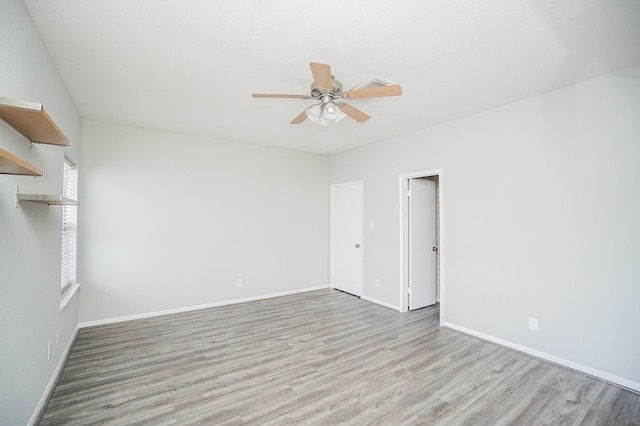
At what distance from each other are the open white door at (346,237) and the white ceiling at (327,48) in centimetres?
233

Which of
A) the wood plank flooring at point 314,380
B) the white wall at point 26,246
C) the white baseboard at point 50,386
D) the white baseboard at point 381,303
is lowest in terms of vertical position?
the wood plank flooring at point 314,380

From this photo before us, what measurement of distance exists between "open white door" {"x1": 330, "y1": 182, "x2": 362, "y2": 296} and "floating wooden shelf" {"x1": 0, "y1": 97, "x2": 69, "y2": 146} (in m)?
4.26

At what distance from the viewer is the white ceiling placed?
1.80 m

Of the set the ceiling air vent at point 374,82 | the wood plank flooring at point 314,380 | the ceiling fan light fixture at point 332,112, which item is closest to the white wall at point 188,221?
the wood plank flooring at point 314,380

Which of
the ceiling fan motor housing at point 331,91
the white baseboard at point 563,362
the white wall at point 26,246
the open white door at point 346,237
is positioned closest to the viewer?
the white wall at point 26,246

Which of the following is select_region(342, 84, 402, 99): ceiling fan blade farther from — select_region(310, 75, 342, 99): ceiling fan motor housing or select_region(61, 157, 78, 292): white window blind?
select_region(61, 157, 78, 292): white window blind

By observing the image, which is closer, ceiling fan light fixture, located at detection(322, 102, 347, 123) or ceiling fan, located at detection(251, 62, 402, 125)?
ceiling fan, located at detection(251, 62, 402, 125)

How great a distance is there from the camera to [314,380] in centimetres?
254

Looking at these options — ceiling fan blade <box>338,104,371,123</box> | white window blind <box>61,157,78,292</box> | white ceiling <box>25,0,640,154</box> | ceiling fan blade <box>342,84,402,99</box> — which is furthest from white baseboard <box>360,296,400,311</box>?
white window blind <box>61,157,78,292</box>

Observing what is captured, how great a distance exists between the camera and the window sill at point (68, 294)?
278 cm

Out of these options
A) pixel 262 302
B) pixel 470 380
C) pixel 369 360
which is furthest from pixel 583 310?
pixel 262 302

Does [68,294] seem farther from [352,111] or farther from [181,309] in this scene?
[352,111]

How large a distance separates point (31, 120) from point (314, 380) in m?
2.66

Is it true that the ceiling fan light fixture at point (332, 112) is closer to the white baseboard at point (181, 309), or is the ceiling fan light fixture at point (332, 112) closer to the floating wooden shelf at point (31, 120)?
the floating wooden shelf at point (31, 120)
